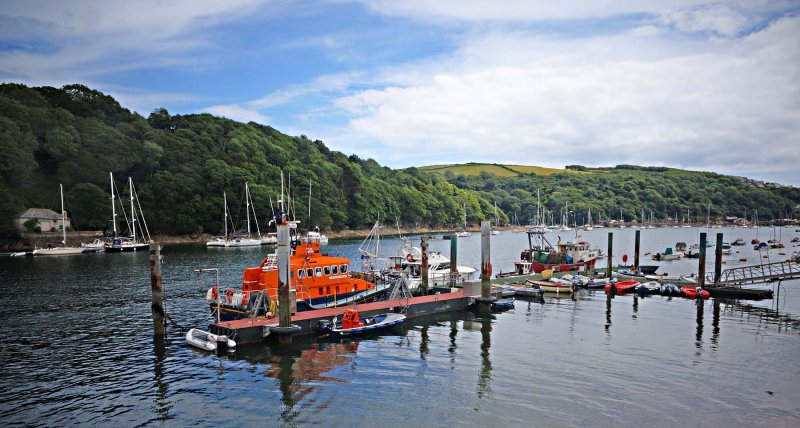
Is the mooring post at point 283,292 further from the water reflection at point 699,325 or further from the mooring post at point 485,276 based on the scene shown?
the water reflection at point 699,325

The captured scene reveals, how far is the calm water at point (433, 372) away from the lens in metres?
17.0

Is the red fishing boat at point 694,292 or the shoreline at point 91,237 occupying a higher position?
the shoreline at point 91,237

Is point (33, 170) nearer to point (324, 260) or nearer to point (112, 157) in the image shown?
point (112, 157)

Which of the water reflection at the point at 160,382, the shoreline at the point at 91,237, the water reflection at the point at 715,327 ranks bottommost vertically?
the water reflection at the point at 160,382

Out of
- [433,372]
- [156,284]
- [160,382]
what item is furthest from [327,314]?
[160,382]

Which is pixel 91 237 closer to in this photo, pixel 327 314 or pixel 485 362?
pixel 327 314

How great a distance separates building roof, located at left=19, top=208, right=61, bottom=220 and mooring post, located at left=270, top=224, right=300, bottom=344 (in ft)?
301

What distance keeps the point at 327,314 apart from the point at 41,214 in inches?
3624

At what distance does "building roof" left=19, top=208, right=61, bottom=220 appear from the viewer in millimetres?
92963

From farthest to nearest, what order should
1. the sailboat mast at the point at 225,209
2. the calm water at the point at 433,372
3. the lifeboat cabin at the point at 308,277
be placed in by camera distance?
the sailboat mast at the point at 225,209 < the lifeboat cabin at the point at 308,277 < the calm water at the point at 433,372

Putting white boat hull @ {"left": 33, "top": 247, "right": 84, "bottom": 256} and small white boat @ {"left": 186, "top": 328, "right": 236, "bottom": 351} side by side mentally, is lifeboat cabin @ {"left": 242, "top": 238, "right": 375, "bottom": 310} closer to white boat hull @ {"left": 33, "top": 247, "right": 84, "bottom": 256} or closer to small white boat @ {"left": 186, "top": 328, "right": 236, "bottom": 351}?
small white boat @ {"left": 186, "top": 328, "right": 236, "bottom": 351}

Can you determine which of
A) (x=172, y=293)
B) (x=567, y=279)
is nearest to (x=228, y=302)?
(x=172, y=293)

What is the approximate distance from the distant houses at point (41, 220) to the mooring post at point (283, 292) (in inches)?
3498

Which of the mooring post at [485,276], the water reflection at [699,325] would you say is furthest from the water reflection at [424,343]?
the water reflection at [699,325]
